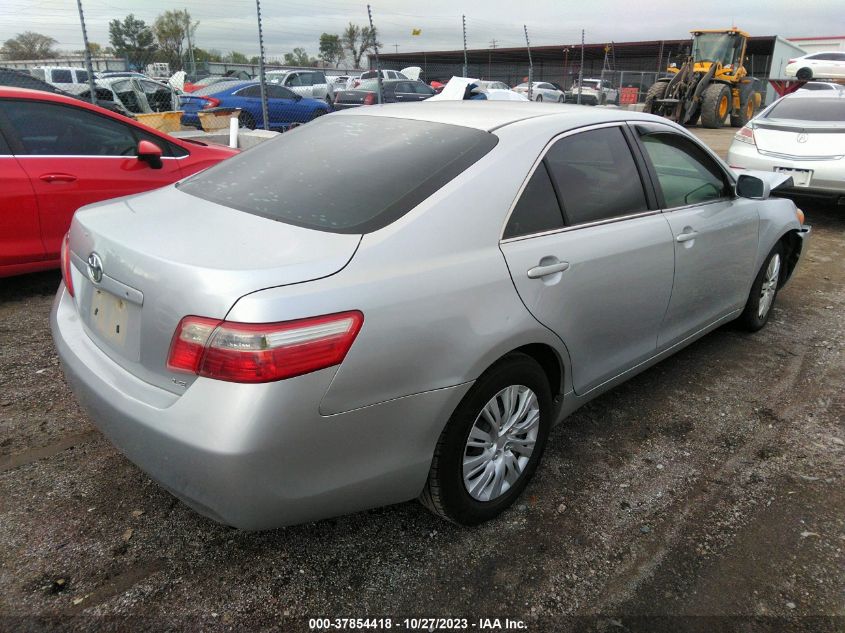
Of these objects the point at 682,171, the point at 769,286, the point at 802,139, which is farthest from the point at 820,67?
the point at 682,171

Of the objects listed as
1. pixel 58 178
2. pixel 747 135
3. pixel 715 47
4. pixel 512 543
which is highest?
pixel 715 47

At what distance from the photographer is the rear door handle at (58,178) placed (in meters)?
4.60

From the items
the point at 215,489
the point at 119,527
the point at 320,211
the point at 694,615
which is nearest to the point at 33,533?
the point at 119,527

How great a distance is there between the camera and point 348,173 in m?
2.52

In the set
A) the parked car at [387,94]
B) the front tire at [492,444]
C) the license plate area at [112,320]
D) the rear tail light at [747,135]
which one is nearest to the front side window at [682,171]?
the front tire at [492,444]

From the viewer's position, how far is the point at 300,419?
71.9 inches

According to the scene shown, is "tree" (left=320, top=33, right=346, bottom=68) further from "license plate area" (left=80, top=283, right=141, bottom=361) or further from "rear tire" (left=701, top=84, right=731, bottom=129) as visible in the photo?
"license plate area" (left=80, top=283, right=141, bottom=361)

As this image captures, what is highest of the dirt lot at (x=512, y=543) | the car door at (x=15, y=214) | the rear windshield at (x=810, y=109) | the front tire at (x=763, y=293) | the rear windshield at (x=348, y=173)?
the rear windshield at (x=348, y=173)

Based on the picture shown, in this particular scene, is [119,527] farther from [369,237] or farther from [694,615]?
[694,615]

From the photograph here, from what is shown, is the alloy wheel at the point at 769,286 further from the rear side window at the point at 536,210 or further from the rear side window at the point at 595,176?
the rear side window at the point at 536,210

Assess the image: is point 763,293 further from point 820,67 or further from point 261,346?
point 820,67

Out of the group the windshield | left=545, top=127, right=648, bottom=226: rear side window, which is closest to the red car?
left=545, top=127, right=648, bottom=226: rear side window

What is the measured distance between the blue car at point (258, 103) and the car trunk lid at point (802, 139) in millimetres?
9591

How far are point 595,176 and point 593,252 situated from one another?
15.8 inches
